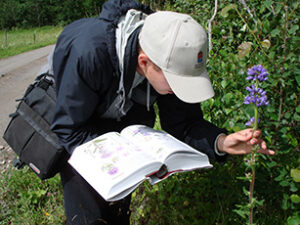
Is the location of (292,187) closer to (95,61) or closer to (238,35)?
(238,35)

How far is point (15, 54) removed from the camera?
475 inches

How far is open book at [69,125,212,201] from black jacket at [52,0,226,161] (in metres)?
0.15

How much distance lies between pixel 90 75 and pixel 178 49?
1.35ft

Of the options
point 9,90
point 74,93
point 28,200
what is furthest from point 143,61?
point 9,90

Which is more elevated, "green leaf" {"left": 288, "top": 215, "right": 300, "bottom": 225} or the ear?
the ear

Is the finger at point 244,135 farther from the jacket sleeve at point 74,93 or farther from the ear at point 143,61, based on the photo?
the jacket sleeve at point 74,93

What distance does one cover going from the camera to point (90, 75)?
4.64ft

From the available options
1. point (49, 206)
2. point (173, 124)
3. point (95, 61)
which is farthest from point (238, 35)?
point (49, 206)

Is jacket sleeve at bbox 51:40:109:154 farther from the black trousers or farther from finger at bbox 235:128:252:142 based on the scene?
finger at bbox 235:128:252:142

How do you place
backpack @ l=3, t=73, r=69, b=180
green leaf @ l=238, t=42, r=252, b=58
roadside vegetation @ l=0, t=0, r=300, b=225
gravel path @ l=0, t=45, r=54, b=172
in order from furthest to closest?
1. gravel path @ l=0, t=45, r=54, b=172
2. green leaf @ l=238, t=42, r=252, b=58
3. backpack @ l=3, t=73, r=69, b=180
4. roadside vegetation @ l=0, t=0, r=300, b=225

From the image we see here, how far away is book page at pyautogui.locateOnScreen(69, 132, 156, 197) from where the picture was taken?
1.32m

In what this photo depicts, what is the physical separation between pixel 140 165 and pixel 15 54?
12169 millimetres

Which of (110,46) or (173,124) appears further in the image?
(173,124)

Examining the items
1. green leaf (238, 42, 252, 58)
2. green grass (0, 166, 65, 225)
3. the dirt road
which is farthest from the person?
the dirt road
